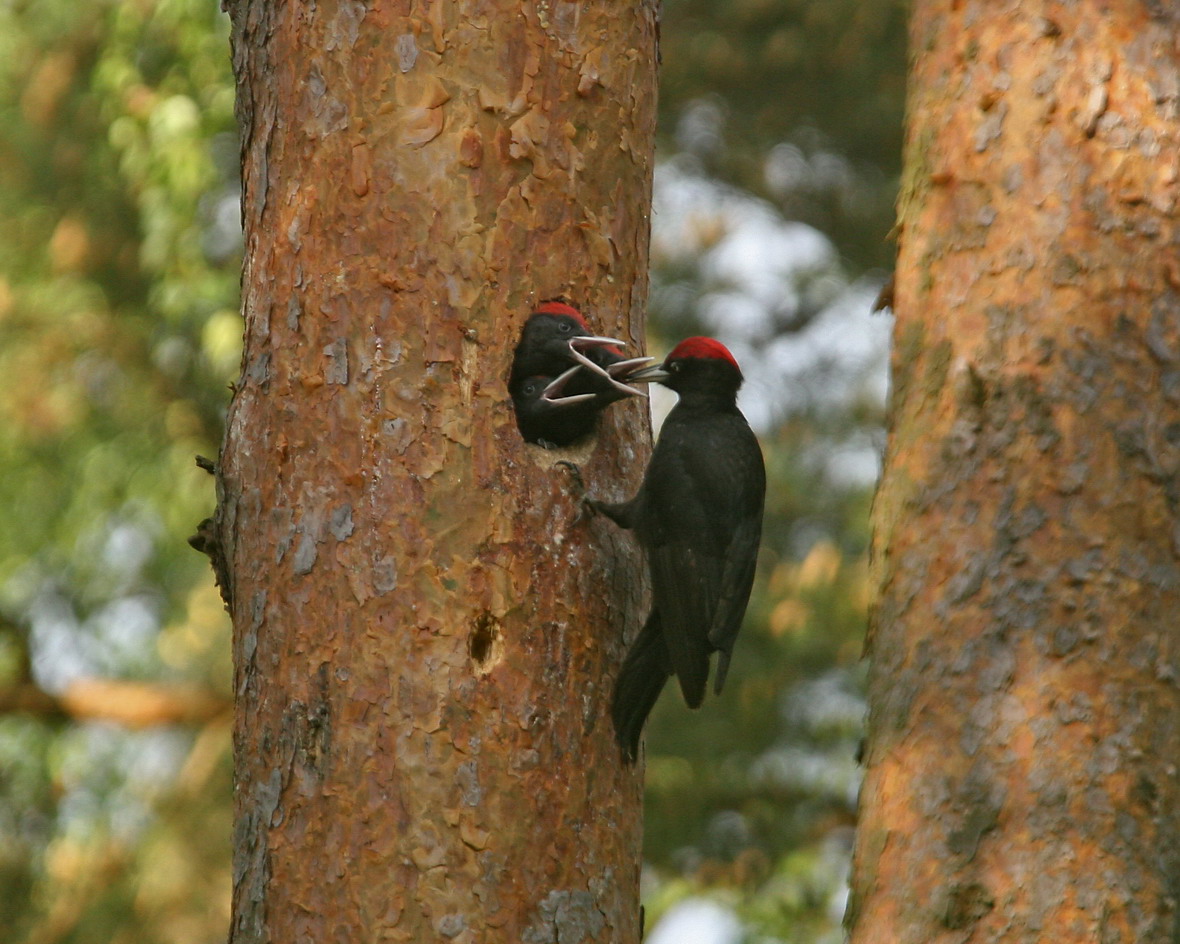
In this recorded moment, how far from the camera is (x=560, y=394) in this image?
3.24 m

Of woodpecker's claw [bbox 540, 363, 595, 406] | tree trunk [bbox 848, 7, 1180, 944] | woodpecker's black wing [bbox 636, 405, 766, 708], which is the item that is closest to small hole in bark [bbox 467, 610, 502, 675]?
woodpecker's black wing [bbox 636, 405, 766, 708]

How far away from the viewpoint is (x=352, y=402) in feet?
9.67

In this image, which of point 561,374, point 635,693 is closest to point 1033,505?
point 635,693

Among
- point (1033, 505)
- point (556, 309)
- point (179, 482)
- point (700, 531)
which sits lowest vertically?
point (179, 482)

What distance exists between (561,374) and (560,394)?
0.08 m

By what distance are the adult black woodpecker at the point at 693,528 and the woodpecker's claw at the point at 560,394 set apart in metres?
0.23

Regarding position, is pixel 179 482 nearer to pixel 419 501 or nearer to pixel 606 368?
pixel 606 368

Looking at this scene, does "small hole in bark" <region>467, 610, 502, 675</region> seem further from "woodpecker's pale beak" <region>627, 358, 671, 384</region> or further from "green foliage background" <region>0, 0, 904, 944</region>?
"green foliage background" <region>0, 0, 904, 944</region>

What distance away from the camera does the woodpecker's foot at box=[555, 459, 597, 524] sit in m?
3.11

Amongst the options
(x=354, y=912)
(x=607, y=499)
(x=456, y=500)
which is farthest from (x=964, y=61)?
(x=354, y=912)

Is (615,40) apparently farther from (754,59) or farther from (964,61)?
(754,59)

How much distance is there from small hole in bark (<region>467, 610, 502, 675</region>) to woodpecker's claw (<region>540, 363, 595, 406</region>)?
53 cm

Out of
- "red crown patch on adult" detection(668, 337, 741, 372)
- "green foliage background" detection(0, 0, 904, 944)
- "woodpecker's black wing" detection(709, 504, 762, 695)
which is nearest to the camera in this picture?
"woodpecker's black wing" detection(709, 504, 762, 695)

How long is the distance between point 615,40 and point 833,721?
4.97m
